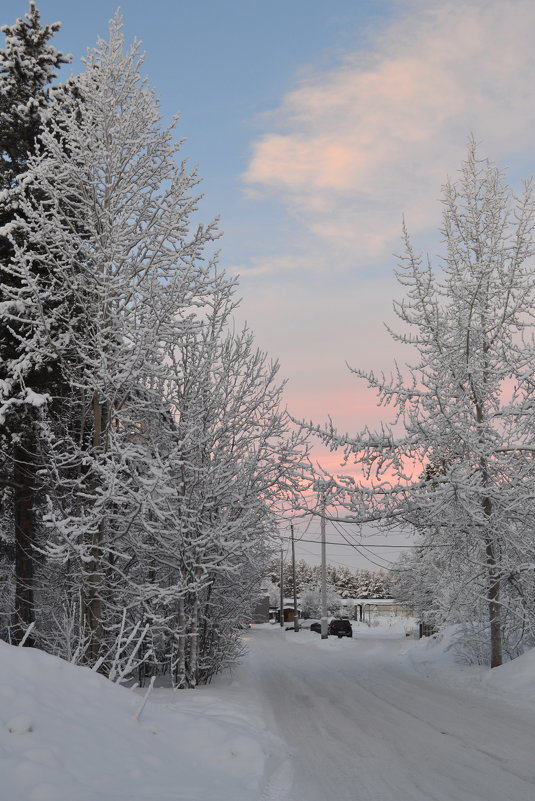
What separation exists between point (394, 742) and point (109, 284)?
813 cm

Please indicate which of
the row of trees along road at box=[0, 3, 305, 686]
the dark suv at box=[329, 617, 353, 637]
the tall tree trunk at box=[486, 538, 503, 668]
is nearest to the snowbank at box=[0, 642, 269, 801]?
the row of trees along road at box=[0, 3, 305, 686]

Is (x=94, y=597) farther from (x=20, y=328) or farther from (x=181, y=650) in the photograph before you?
(x=20, y=328)

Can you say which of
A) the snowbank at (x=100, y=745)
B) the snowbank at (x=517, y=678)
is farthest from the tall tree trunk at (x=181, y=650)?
the snowbank at (x=517, y=678)

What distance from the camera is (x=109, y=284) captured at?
11.5 metres

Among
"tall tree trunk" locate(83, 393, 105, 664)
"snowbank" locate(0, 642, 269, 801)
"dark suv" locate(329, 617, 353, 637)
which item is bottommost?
"dark suv" locate(329, 617, 353, 637)

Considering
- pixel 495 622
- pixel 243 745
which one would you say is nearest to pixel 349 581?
pixel 495 622

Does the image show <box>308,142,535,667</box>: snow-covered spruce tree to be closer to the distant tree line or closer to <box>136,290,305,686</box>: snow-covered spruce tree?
<box>136,290,305,686</box>: snow-covered spruce tree

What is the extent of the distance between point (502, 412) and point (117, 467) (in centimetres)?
887

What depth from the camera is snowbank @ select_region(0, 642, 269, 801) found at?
492 centimetres

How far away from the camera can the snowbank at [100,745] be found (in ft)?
16.1

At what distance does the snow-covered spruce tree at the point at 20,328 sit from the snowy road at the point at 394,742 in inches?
226

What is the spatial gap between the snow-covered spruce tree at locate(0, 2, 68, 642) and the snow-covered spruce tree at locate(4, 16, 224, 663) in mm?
508

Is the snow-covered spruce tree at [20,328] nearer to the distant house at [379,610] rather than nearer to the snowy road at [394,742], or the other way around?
the snowy road at [394,742]

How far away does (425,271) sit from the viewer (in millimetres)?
16078
